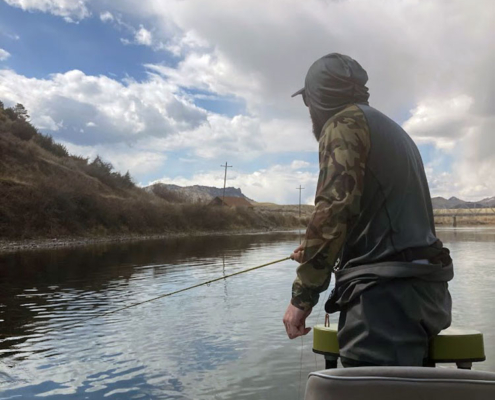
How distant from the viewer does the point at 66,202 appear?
43844mm

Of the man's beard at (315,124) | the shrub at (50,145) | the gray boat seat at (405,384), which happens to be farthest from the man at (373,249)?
the shrub at (50,145)

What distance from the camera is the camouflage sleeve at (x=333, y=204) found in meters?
2.05

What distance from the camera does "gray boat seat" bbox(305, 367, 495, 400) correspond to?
160cm

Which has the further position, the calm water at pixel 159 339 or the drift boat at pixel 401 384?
the calm water at pixel 159 339

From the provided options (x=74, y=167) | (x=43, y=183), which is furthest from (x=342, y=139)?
(x=74, y=167)

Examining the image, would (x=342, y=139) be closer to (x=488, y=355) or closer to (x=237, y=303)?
(x=488, y=355)

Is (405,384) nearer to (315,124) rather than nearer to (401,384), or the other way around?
(401,384)

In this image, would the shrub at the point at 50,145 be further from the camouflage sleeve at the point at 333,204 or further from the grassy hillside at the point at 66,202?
the camouflage sleeve at the point at 333,204

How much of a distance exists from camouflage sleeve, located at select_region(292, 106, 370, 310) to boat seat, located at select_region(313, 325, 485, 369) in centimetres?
38

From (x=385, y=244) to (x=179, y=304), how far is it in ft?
33.1

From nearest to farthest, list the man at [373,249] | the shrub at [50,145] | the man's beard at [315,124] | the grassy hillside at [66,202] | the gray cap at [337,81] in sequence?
the man at [373,249] → the gray cap at [337,81] → the man's beard at [315,124] → the grassy hillside at [66,202] → the shrub at [50,145]

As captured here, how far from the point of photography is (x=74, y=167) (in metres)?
67.6

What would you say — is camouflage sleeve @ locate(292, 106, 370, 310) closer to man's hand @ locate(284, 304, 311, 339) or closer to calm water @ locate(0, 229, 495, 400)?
man's hand @ locate(284, 304, 311, 339)

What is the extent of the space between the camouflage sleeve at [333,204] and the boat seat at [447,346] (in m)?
0.38
